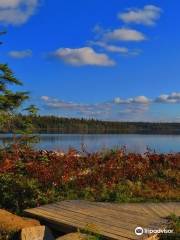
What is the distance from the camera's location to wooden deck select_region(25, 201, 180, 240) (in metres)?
7.40

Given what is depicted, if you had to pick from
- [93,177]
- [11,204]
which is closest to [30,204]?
[11,204]

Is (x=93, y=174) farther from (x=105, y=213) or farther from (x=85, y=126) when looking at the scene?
(x=85, y=126)

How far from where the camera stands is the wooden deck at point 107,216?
740 centimetres

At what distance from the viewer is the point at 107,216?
8.20 metres

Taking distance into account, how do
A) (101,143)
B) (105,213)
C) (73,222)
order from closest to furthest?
(73,222)
(105,213)
(101,143)

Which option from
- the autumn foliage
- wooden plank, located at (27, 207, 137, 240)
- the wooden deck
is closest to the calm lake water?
the autumn foliage

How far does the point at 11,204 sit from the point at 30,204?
0.50 m

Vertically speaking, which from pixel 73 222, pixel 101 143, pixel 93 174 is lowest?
pixel 73 222

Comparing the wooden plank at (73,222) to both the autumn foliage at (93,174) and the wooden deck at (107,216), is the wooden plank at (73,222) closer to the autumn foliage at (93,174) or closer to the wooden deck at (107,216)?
the wooden deck at (107,216)

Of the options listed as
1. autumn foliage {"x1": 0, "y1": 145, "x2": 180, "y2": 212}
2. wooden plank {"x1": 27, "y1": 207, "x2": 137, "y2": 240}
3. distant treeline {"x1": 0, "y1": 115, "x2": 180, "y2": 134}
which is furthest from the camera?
distant treeline {"x1": 0, "y1": 115, "x2": 180, "y2": 134}

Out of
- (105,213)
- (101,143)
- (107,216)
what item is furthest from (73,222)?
(101,143)

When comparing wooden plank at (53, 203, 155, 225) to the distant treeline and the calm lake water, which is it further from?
the distant treeline

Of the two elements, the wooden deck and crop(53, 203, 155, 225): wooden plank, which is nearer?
the wooden deck

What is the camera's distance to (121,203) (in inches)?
375
